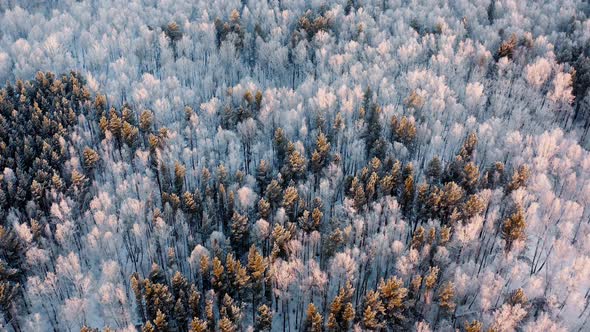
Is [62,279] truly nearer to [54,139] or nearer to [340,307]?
[54,139]

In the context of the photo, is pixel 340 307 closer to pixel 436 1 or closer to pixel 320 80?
pixel 320 80

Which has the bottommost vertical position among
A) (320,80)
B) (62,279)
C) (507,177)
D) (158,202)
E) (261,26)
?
(62,279)

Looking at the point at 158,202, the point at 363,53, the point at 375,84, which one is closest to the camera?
the point at 158,202

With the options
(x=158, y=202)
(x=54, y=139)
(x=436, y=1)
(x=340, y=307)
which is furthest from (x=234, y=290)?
(x=436, y=1)

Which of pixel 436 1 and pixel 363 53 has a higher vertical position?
pixel 436 1

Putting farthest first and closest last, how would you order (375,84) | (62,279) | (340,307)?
(375,84) < (62,279) < (340,307)

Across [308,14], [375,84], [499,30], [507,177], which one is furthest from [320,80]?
[499,30]

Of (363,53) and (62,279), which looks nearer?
(62,279)
